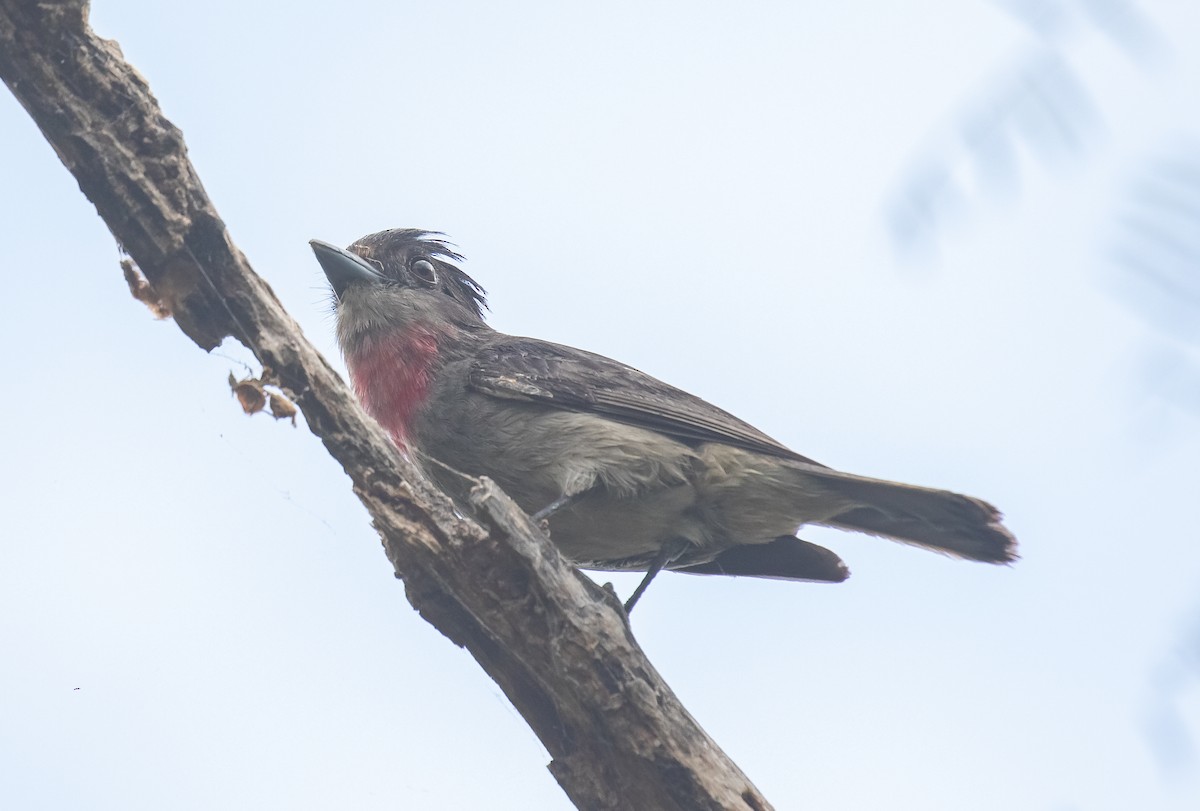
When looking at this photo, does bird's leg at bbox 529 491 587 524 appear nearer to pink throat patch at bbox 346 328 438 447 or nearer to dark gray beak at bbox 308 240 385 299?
pink throat patch at bbox 346 328 438 447

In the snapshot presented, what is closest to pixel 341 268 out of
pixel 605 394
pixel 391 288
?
pixel 391 288

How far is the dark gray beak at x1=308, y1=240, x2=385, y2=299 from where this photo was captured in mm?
6961

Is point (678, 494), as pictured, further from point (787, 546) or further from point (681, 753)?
A: point (681, 753)

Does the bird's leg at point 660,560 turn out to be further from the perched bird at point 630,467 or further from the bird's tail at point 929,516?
the bird's tail at point 929,516

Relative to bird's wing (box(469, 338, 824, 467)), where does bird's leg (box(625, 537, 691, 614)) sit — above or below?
below

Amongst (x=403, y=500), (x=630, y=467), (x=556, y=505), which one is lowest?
(x=403, y=500)

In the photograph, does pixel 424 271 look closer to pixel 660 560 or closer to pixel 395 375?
pixel 395 375

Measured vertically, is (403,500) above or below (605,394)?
below

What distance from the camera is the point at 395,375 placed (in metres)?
6.55

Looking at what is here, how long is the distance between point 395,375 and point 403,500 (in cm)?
193

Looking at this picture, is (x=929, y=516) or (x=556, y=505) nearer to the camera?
(x=556, y=505)

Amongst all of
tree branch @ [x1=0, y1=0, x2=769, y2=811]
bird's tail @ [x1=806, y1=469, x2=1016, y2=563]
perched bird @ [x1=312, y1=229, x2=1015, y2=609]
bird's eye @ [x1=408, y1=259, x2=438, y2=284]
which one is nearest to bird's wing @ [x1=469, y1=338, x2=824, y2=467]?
perched bird @ [x1=312, y1=229, x2=1015, y2=609]

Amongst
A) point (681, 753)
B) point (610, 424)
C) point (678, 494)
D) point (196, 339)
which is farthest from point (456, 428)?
point (681, 753)

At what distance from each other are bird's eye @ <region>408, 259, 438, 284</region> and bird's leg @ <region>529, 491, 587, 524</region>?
1.98 metres
